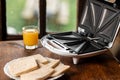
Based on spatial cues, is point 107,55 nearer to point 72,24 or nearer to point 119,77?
point 119,77

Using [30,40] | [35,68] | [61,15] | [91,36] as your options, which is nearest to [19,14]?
[61,15]

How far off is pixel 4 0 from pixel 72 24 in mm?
683

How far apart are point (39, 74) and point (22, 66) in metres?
0.11

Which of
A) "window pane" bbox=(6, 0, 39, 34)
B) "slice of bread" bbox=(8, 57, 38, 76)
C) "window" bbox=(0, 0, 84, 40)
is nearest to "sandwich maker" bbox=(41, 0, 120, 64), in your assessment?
"slice of bread" bbox=(8, 57, 38, 76)

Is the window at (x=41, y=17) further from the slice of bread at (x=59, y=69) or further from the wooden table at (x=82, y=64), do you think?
the slice of bread at (x=59, y=69)

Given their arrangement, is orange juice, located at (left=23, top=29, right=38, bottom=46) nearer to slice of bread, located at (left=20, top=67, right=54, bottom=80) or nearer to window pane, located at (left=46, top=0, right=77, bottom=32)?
slice of bread, located at (left=20, top=67, right=54, bottom=80)

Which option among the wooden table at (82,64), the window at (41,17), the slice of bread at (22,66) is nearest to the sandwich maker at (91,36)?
the wooden table at (82,64)

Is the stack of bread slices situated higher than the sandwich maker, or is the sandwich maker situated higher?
the sandwich maker

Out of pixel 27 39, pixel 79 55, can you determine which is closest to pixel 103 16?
pixel 79 55

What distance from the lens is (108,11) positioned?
147cm

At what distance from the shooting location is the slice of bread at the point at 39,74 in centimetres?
109

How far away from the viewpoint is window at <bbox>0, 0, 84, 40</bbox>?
7.59 ft

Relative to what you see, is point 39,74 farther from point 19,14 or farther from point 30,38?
point 19,14

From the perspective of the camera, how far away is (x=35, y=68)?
3.83ft
